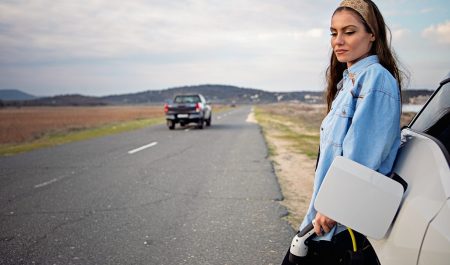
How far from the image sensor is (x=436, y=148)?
53.3 inches

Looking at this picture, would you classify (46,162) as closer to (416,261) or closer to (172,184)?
(172,184)

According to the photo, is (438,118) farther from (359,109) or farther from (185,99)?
(185,99)

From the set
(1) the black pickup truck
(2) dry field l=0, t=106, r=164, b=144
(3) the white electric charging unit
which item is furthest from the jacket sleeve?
(2) dry field l=0, t=106, r=164, b=144

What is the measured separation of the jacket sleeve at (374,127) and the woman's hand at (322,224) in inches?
11.3

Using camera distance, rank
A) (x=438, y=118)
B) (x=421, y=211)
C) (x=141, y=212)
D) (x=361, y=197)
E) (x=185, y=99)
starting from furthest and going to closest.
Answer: (x=185, y=99) → (x=141, y=212) → (x=438, y=118) → (x=361, y=197) → (x=421, y=211)

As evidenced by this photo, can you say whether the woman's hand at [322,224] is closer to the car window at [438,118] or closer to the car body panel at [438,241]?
the car body panel at [438,241]

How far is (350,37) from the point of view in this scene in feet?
5.51

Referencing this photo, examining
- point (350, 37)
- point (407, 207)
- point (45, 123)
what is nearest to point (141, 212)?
point (350, 37)

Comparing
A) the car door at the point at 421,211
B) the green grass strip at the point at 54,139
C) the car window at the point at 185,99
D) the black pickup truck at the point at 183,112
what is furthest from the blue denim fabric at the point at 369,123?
the car window at the point at 185,99

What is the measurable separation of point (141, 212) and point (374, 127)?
3889 mm

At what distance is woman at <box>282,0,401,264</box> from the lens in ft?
4.74

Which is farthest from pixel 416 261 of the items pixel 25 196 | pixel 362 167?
pixel 25 196

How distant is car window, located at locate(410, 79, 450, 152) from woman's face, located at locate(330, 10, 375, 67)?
21.0 inches

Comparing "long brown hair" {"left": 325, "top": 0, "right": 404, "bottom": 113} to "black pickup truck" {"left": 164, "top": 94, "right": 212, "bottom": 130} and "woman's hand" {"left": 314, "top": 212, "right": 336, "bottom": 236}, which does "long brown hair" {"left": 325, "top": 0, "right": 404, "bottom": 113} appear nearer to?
"woman's hand" {"left": 314, "top": 212, "right": 336, "bottom": 236}
